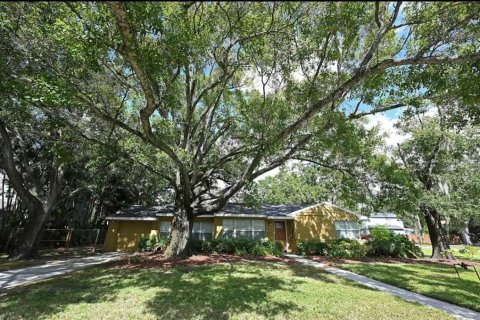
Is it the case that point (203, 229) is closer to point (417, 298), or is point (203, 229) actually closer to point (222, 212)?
point (222, 212)

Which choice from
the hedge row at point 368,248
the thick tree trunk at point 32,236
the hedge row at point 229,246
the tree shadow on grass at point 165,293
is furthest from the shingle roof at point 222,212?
the tree shadow on grass at point 165,293

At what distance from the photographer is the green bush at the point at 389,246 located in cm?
1756

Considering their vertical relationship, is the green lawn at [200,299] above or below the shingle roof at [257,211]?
below

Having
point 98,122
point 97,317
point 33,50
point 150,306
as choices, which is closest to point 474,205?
point 150,306

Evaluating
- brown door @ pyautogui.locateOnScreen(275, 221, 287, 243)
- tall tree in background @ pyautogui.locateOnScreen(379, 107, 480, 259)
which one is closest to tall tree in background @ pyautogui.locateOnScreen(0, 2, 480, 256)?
tall tree in background @ pyautogui.locateOnScreen(379, 107, 480, 259)

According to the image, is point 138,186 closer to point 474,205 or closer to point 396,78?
point 396,78

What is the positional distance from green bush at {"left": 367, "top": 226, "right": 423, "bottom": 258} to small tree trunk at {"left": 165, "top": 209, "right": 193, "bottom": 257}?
39.4 feet

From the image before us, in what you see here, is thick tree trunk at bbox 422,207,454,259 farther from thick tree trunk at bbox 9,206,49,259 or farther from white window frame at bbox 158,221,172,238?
thick tree trunk at bbox 9,206,49,259

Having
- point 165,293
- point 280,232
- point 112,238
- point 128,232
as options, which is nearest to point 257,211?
point 280,232

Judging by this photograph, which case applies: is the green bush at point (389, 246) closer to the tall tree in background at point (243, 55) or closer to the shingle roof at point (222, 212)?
the shingle roof at point (222, 212)

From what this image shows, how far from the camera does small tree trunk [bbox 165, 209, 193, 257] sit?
13609 millimetres

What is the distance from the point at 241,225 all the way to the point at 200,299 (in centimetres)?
1324

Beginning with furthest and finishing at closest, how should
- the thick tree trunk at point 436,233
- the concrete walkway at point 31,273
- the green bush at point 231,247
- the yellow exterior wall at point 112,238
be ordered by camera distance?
the yellow exterior wall at point 112,238 < the thick tree trunk at point 436,233 < the green bush at point 231,247 < the concrete walkway at point 31,273

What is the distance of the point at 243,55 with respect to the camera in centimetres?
934
